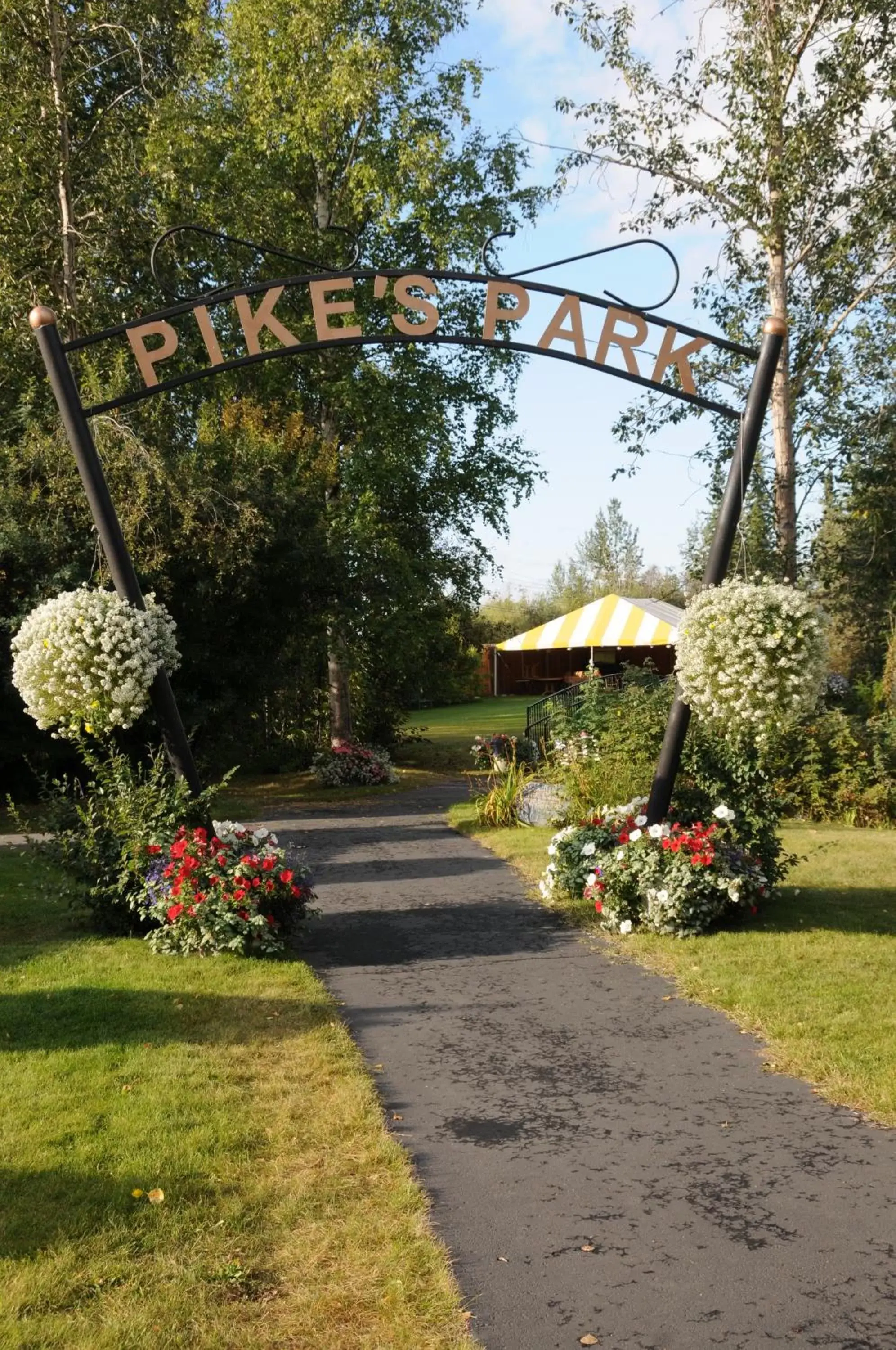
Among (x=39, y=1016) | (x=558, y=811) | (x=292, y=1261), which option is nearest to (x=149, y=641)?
(x=39, y=1016)

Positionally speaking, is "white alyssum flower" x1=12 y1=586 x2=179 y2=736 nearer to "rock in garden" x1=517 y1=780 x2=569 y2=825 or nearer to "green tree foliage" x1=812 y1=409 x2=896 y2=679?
"rock in garden" x1=517 y1=780 x2=569 y2=825

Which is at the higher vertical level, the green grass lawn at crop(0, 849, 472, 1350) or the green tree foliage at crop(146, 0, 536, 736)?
the green tree foliage at crop(146, 0, 536, 736)

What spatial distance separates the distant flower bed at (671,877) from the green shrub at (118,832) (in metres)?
2.67

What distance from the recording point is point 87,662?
23.3ft

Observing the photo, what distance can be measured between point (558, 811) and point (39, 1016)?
7178mm

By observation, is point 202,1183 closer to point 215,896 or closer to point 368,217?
point 215,896

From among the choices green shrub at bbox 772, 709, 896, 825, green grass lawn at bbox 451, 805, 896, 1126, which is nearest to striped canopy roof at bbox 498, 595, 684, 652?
green shrub at bbox 772, 709, 896, 825

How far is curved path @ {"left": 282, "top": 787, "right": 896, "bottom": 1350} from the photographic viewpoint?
3.18 meters

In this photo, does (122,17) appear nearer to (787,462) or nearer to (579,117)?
(579,117)

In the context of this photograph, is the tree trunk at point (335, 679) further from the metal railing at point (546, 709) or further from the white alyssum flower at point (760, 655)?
the white alyssum flower at point (760, 655)

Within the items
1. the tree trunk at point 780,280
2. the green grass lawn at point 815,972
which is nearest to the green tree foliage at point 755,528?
the tree trunk at point 780,280

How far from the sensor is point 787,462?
656 inches

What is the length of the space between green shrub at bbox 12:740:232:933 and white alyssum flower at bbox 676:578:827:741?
126 inches

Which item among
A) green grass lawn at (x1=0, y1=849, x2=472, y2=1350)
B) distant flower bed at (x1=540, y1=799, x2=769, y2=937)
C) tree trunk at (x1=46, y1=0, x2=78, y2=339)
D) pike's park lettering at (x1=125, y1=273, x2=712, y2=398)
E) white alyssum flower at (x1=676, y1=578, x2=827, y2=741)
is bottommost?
green grass lawn at (x1=0, y1=849, x2=472, y2=1350)
